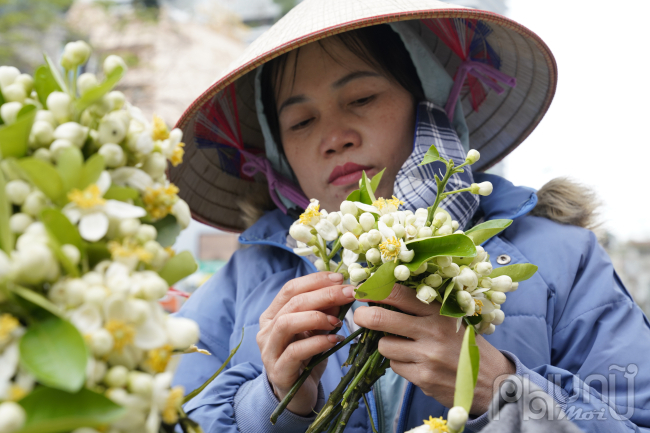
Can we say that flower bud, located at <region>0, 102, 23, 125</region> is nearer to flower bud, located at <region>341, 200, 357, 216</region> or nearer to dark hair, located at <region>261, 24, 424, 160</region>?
flower bud, located at <region>341, 200, 357, 216</region>

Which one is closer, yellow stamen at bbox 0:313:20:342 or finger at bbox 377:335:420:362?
yellow stamen at bbox 0:313:20:342

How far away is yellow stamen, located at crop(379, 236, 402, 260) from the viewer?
54 cm

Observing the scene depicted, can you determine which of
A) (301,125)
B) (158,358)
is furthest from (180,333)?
(301,125)

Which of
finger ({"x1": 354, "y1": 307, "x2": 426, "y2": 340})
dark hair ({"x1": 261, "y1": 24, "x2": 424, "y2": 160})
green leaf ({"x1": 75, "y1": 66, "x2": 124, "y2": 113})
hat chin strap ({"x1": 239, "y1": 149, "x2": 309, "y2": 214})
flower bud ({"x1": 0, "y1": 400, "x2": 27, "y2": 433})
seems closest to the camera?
flower bud ({"x1": 0, "y1": 400, "x2": 27, "y2": 433})

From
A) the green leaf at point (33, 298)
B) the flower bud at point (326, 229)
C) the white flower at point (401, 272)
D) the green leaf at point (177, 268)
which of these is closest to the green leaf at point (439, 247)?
the white flower at point (401, 272)

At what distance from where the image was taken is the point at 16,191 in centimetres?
36

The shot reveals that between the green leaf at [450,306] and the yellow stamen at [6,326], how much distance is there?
0.41 meters

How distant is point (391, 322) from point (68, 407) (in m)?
0.39

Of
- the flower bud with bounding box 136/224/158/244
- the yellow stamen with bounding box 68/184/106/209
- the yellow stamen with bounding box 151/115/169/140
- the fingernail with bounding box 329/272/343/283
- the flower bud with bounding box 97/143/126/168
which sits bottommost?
the fingernail with bounding box 329/272/343/283

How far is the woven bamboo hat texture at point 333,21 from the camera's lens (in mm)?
961

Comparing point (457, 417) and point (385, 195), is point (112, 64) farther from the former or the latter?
point (385, 195)

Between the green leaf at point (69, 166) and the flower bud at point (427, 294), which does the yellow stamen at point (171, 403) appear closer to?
the green leaf at point (69, 166)

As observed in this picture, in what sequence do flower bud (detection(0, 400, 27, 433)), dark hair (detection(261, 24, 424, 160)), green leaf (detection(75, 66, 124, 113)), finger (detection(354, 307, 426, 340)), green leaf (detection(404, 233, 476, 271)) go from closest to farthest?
flower bud (detection(0, 400, 27, 433))
green leaf (detection(75, 66, 124, 113))
green leaf (detection(404, 233, 476, 271))
finger (detection(354, 307, 426, 340))
dark hair (detection(261, 24, 424, 160))

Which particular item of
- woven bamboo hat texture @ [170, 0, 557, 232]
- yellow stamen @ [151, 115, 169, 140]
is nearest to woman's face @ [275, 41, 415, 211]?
woven bamboo hat texture @ [170, 0, 557, 232]
